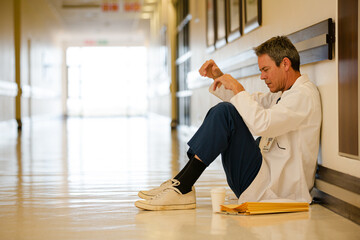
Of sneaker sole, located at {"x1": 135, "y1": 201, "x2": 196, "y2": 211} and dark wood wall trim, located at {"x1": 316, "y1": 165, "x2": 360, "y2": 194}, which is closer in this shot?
dark wood wall trim, located at {"x1": 316, "y1": 165, "x2": 360, "y2": 194}

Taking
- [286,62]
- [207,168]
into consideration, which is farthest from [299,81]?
[207,168]

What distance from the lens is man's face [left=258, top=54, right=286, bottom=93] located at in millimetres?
2824

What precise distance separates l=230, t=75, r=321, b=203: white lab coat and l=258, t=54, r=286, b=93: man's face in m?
0.11

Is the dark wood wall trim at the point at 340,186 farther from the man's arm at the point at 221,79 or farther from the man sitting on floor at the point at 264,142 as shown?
the man's arm at the point at 221,79

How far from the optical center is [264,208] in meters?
2.66

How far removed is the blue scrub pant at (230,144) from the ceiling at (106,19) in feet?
49.7

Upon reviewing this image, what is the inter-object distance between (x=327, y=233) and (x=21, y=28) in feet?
44.2

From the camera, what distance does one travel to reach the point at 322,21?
295cm

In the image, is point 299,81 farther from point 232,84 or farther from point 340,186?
point 340,186

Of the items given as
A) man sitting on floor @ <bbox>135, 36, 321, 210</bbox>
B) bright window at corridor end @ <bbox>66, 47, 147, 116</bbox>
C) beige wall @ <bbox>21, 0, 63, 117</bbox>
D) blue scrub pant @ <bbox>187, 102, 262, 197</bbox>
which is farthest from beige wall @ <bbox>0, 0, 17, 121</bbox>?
bright window at corridor end @ <bbox>66, 47, 147, 116</bbox>

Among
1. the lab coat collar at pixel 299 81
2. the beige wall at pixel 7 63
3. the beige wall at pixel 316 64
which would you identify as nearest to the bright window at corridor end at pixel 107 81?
the beige wall at pixel 7 63

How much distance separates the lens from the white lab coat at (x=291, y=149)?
2.64 m

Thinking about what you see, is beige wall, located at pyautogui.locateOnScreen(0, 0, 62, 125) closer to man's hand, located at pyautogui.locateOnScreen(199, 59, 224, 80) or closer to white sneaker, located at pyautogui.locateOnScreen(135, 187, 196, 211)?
man's hand, located at pyautogui.locateOnScreen(199, 59, 224, 80)

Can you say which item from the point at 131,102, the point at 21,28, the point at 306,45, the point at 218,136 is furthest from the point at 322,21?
the point at 131,102
